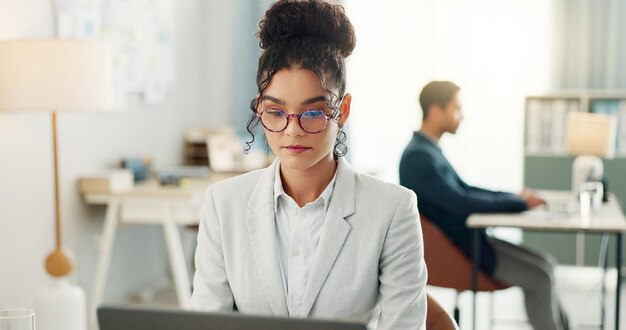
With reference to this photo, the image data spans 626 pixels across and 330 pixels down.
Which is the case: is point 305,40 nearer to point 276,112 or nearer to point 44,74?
point 276,112

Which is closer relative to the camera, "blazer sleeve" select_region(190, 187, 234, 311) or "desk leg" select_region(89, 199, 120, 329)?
"blazer sleeve" select_region(190, 187, 234, 311)

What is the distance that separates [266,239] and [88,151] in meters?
2.86

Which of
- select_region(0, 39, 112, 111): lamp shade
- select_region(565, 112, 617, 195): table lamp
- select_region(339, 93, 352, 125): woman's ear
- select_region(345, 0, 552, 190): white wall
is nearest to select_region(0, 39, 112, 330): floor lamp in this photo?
select_region(0, 39, 112, 111): lamp shade

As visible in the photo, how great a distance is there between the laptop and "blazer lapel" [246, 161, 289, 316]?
564mm

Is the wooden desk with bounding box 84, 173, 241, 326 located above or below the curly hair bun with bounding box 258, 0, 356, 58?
below

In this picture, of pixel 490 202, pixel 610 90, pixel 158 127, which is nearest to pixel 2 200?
pixel 158 127

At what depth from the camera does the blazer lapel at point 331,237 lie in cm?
163

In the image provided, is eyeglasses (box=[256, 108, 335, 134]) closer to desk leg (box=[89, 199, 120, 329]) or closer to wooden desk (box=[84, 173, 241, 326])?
wooden desk (box=[84, 173, 241, 326])

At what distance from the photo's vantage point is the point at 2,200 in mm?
3635

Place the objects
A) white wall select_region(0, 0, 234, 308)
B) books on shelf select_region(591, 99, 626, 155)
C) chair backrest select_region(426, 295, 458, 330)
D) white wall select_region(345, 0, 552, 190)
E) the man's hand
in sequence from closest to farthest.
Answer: chair backrest select_region(426, 295, 458, 330)
white wall select_region(0, 0, 234, 308)
the man's hand
books on shelf select_region(591, 99, 626, 155)
white wall select_region(345, 0, 552, 190)

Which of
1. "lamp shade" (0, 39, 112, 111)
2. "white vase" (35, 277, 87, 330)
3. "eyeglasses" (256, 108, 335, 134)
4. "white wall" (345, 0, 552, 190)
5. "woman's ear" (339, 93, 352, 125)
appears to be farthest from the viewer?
"white wall" (345, 0, 552, 190)

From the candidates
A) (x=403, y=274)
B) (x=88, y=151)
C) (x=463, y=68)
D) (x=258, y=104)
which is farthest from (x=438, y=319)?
(x=463, y=68)

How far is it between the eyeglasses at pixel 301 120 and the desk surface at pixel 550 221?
2175 mm

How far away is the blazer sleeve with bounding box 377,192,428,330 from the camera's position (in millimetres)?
1625
